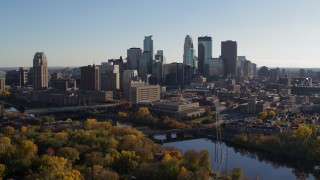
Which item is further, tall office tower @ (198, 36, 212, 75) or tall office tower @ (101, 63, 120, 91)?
tall office tower @ (198, 36, 212, 75)

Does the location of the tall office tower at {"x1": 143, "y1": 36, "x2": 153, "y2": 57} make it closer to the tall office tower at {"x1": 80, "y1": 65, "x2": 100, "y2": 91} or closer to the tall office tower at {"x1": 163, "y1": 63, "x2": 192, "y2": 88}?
the tall office tower at {"x1": 163, "y1": 63, "x2": 192, "y2": 88}

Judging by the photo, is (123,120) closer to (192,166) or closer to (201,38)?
(192,166)

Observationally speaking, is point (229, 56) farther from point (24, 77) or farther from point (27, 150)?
point (27, 150)

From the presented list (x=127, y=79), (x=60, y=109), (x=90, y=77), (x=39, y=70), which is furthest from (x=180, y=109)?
(x=39, y=70)

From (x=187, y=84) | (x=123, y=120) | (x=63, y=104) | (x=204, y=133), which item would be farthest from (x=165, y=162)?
(x=187, y=84)

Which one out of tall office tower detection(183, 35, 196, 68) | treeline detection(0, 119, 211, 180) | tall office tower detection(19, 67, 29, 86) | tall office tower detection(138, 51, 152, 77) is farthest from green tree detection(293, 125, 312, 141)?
tall office tower detection(183, 35, 196, 68)
